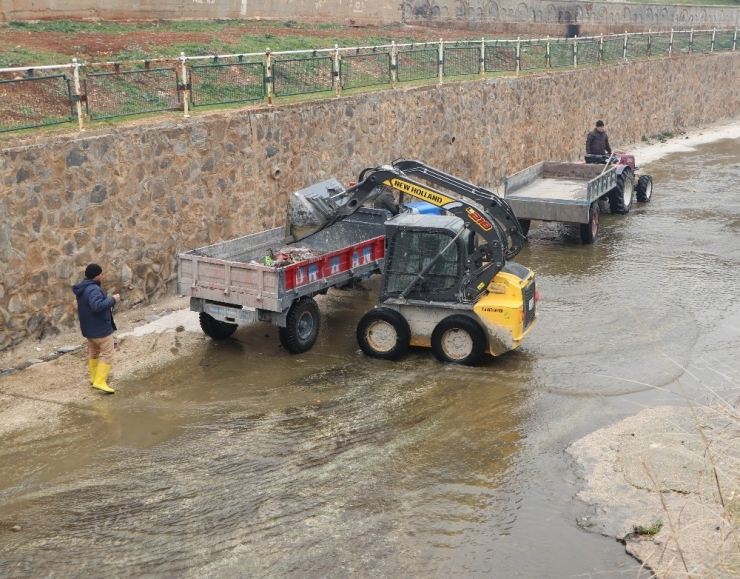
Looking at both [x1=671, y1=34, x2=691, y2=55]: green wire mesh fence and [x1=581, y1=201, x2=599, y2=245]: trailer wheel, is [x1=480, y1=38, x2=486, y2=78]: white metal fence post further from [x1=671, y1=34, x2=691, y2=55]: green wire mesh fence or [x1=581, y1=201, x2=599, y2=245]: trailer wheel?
[x1=671, y1=34, x2=691, y2=55]: green wire mesh fence

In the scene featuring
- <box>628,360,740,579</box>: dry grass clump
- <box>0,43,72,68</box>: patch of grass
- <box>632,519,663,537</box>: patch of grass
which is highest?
<box>0,43,72,68</box>: patch of grass

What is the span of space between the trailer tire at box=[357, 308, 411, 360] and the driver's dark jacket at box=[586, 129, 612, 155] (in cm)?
1183

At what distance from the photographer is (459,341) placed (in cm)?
1259

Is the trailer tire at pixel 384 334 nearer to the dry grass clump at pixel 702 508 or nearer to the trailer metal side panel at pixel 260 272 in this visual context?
the trailer metal side panel at pixel 260 272

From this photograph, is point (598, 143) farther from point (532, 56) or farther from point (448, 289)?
point (448, 289)

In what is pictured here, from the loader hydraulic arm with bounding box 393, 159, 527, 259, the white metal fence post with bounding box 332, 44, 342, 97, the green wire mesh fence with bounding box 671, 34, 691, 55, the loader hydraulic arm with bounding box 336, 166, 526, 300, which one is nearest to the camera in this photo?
the loader hydraulic arm with bounding box 336, 166, 526, 300

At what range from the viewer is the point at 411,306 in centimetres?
1277

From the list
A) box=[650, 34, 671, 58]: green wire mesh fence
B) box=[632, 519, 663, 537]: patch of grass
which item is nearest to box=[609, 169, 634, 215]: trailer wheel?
box=[632, 519, 663, 537]: patch of grass

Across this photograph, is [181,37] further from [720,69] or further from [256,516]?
[720,69]

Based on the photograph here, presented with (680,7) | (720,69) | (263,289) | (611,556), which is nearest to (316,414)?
(263,289)

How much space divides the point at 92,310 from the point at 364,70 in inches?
422

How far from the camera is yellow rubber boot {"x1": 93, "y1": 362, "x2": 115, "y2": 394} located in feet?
37.8

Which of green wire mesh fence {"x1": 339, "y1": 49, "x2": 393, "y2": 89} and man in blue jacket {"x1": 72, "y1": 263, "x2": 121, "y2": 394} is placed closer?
man in blue jacket {"x1": 72, "y1": 263, "x2": 121, "y2": 394}

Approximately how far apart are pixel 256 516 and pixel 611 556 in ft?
10.6
